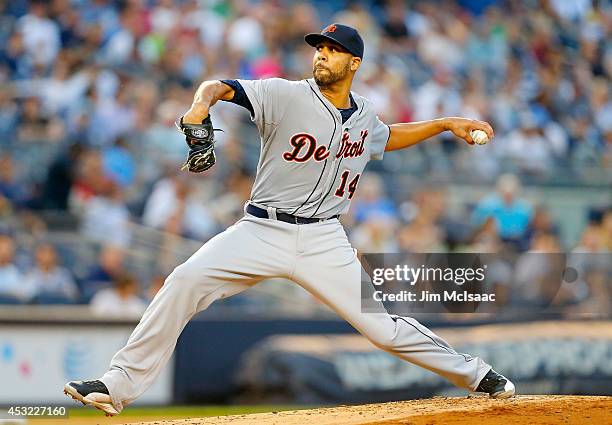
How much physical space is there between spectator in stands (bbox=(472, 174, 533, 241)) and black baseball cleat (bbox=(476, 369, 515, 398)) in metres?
5.43

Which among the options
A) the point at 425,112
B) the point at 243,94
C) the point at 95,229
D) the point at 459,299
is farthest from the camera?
the point at 425,112

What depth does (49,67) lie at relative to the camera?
1180 cm

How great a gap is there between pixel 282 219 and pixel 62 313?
14.9 ft

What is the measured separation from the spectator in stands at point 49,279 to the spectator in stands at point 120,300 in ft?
0.75

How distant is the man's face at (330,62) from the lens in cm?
555

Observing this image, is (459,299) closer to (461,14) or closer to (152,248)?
(152,248)

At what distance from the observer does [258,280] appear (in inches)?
221

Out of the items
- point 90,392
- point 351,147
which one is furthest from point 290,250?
point 90,392

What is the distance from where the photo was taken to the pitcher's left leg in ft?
18.3

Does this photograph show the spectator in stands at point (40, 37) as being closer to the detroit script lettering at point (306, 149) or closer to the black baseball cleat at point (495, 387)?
the detroit script lettering at point (306, 149)

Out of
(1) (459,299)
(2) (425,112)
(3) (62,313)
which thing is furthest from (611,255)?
(3) (62,313)

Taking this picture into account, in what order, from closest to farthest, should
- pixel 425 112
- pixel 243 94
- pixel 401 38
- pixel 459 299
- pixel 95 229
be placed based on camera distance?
pixel 243 94
pixel 459 299
pixel 95 229
pixel 425 112
pixel 401 38

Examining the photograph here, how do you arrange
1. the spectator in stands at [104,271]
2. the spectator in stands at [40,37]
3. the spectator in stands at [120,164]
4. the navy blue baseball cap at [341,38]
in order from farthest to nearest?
1. the spectator in stands at [40,37]
2. the spectator in stands at [120,164]
3. the spectator in stands at [104,271]
4. the navy blue baseball cap at [341,38]

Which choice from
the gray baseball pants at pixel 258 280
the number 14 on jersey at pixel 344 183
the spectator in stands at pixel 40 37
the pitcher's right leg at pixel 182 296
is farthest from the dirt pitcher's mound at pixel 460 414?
the spectator in stands at pixel 40 37
